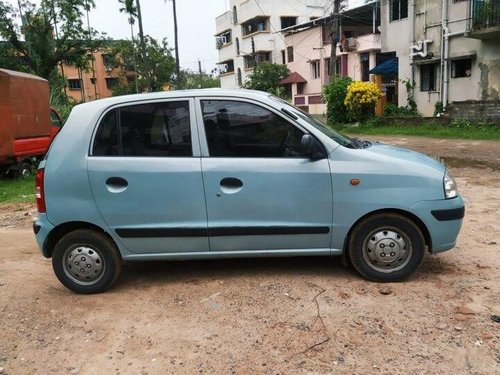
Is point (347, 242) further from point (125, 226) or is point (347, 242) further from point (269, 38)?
point (269, 38)

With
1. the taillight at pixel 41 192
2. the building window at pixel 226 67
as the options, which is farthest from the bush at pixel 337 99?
the building window at pixel 226 67

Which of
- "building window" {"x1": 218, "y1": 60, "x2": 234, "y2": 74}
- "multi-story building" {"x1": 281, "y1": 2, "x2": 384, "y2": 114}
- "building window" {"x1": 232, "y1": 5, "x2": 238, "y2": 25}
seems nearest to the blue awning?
"multi-story building" {"x1": 281, "y1": 2, "x2": 384, "y2": 114}

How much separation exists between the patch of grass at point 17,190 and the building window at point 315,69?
2896cm

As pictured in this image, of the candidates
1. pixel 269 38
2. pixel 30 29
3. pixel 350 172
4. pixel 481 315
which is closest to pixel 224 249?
pixel 350 172

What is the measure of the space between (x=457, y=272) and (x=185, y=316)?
2525 millimetres

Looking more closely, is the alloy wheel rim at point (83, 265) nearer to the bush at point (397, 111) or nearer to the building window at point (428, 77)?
the bush at point (397, 111)

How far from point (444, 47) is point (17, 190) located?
18.2 metres

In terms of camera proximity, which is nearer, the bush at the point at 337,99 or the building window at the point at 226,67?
the bush at the point at 337,99

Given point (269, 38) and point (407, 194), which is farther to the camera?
point (269, 38)

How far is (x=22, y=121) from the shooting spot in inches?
469

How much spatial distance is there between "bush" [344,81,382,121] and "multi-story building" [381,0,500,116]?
6.35ft

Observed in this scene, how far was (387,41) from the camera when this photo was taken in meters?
24.5

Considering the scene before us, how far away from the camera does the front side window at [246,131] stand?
4.07m

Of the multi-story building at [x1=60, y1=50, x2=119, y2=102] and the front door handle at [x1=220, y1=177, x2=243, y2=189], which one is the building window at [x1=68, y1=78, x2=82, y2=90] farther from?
the front door handle at [x1=220, y1=177, x2=243, y2=189]
